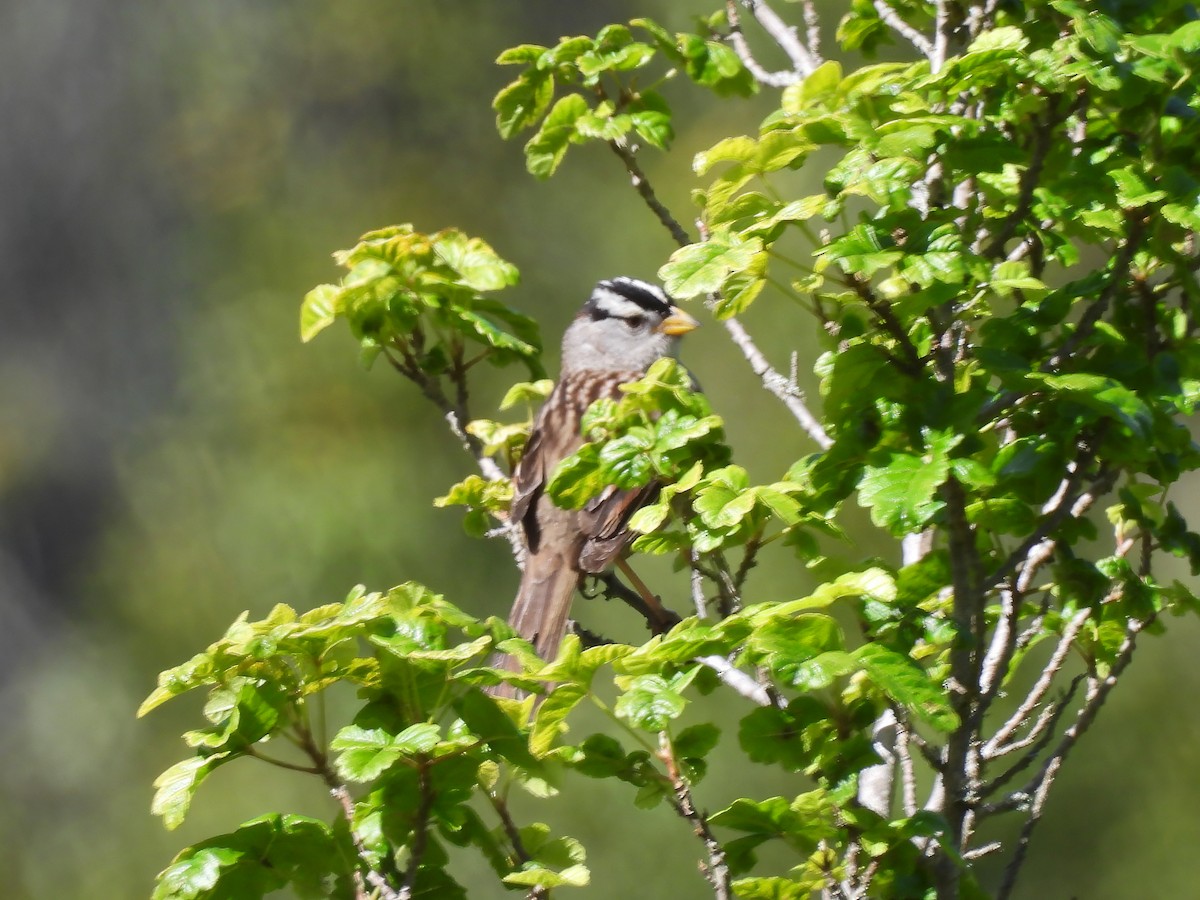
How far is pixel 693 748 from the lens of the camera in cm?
160

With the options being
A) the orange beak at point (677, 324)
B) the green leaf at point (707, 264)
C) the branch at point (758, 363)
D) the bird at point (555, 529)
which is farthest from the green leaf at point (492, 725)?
the orange beak at point (677, 324)

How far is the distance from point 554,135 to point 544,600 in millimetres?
1227

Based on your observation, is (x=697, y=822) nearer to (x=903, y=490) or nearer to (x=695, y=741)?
(x=695, y=741)

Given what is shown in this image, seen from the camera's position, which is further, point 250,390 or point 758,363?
point 250,390

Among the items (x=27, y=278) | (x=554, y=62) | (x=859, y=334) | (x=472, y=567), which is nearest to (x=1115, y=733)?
(x=472, y=567)

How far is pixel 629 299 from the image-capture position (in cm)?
425

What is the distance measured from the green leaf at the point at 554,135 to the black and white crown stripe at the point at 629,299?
164 centimetres

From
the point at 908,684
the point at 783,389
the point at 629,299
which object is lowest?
the point at 908,684

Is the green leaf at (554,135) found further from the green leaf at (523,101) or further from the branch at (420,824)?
the branch at (420,824)

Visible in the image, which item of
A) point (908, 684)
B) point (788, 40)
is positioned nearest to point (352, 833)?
point (908, 684)

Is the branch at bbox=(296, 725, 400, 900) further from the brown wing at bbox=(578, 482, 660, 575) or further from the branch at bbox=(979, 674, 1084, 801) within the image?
the brown wing at bbox=(578, 482, 660, 575)

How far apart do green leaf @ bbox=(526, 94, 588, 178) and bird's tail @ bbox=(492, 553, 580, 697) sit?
1.11m

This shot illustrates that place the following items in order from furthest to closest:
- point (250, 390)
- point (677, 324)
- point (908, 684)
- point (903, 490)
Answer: point (250, 390)
point (677, 324)
point (903, 490)
point (908, 684)

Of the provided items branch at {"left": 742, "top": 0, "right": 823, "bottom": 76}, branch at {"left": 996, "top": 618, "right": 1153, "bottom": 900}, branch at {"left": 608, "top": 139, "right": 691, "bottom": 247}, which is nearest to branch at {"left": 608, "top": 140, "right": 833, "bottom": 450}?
branch at {"left": 608, "top": 139, "right": 691, "bottom": 247}
